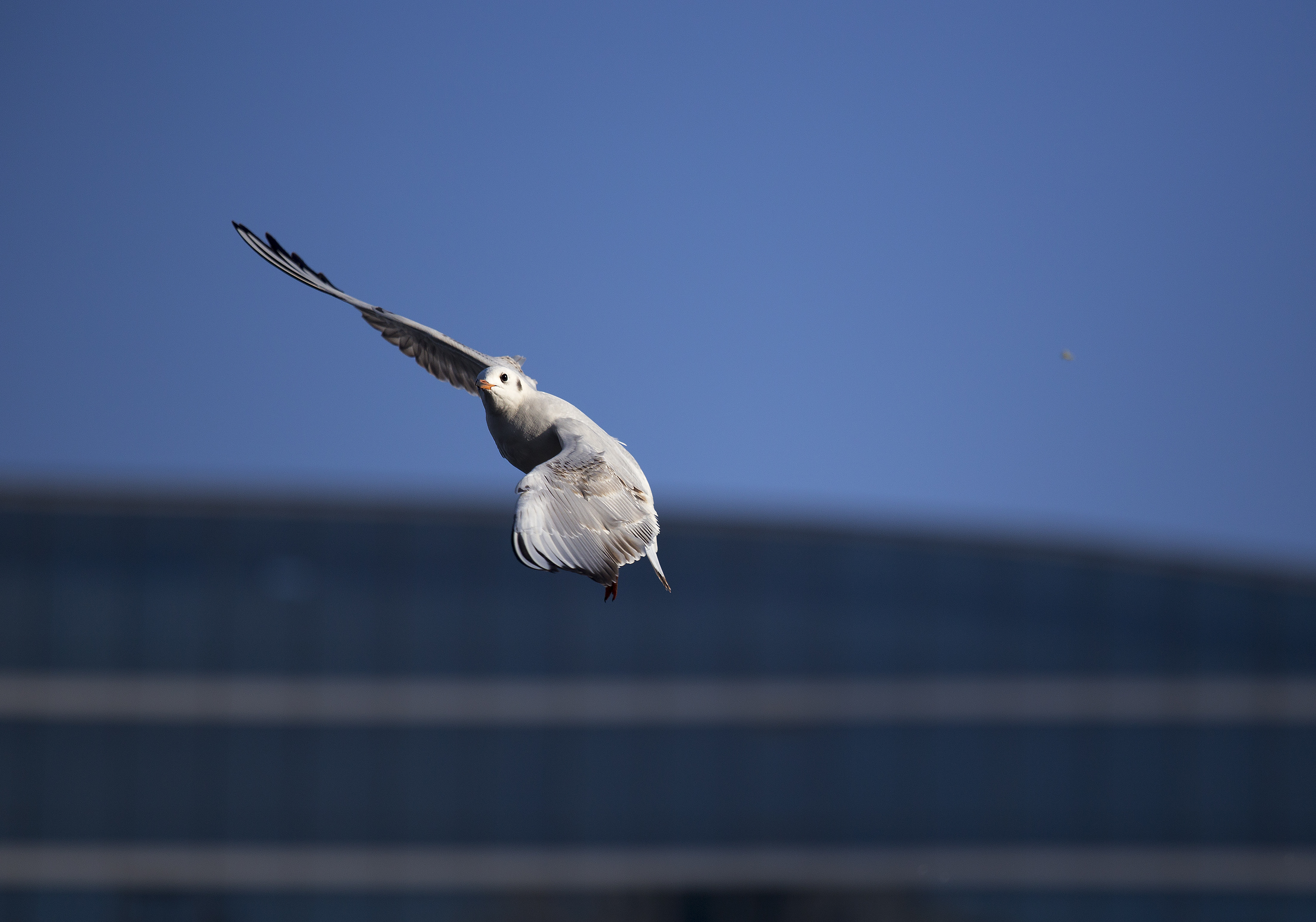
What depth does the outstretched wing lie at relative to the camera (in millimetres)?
3738

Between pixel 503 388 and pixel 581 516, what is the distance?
2.68 feet

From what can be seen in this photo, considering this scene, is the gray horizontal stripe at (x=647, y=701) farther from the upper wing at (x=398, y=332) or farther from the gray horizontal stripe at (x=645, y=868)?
the upper wing at (x=398, y=332)

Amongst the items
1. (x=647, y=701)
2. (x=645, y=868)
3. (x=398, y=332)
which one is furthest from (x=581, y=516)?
(x=645, y=868)

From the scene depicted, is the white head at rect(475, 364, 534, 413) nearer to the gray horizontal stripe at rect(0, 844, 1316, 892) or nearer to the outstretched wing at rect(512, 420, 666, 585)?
the outstretched wing at rect(512, 420, 666, 585)

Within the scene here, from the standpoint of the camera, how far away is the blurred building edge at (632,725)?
88.3ft

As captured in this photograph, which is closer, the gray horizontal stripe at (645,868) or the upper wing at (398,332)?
the upper wing at (398,332)

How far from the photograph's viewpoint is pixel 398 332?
5.73 m

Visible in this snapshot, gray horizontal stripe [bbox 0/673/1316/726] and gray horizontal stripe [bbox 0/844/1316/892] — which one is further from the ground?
gray horizontal stripe [bbox 0/673/1316/726]

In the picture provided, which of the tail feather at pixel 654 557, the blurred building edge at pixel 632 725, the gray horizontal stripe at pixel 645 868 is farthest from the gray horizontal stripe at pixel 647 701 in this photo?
the tail feather at pixel 654 557

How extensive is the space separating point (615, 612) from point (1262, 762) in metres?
14.6

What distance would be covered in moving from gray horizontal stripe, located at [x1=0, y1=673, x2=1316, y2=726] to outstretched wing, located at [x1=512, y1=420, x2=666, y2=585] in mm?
24066

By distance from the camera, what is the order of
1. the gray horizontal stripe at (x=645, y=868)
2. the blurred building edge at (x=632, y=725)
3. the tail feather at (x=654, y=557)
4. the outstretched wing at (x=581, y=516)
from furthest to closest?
the blurred building edge at (x=632, y=725) < the gray horizontal stripe at (x=645, y=868) < the tail feather at (x=654, y=557) < the outstretched wing at (x=581, y=516)

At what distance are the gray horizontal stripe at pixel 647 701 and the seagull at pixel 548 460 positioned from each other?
22931 mm

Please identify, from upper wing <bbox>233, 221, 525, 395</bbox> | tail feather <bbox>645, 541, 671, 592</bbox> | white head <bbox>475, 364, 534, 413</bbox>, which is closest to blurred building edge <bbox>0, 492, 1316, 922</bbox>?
upper wing <bbox>233, 221, 525, 395</bbox>
